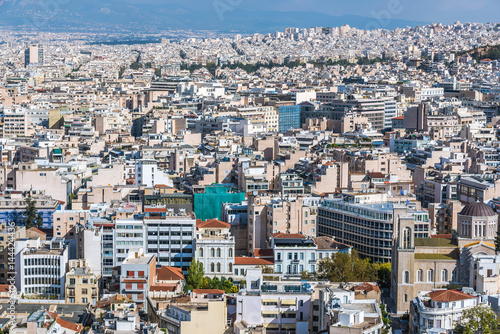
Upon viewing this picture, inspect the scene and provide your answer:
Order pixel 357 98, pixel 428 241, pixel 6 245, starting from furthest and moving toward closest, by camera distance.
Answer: pixel 357 98
pixel 6 245
pixel 428 241

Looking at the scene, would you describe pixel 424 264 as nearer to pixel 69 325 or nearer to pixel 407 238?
pixel 407 238

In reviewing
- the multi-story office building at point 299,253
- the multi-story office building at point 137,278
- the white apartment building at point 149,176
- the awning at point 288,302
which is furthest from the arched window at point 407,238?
the white apartment building at point 149,176

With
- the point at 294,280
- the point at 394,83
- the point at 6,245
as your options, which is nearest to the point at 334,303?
the point at 294,280

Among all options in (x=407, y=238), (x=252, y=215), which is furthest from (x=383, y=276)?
(x=252, y=215)

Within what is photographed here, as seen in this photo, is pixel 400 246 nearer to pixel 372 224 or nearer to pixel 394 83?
pixel 372 224

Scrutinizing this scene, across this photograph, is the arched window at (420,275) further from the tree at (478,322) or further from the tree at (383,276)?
the tree at (478,322)

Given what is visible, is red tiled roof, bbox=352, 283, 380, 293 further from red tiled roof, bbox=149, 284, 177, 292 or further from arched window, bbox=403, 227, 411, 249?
red tiled roof, bbox=149, 284, 177, 292
